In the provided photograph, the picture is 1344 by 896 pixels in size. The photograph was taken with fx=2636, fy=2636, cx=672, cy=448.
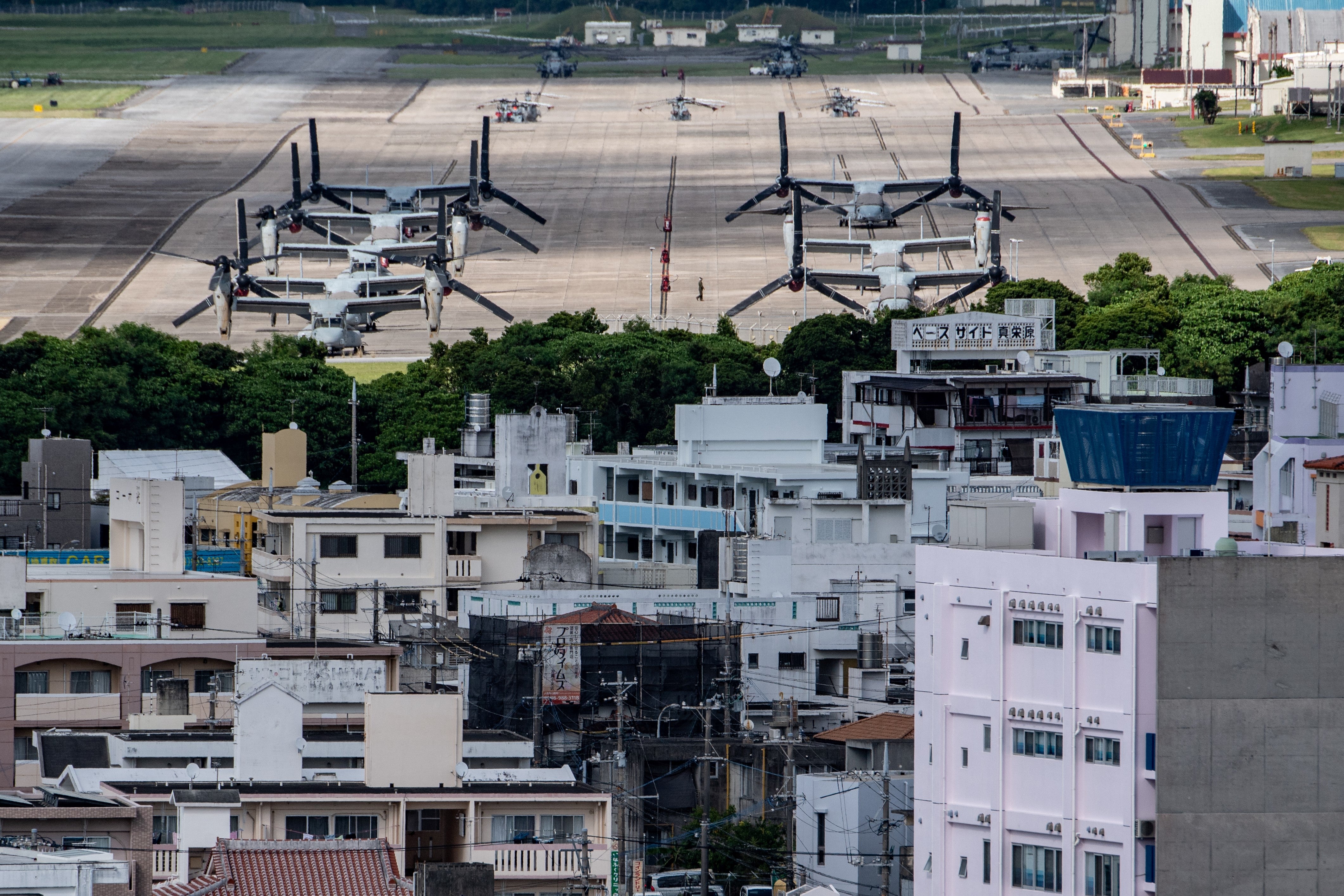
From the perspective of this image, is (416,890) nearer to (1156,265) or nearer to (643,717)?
(643,717)

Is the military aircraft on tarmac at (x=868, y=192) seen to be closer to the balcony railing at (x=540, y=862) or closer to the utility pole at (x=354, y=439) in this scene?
the utility pole at (x=354, y=439)

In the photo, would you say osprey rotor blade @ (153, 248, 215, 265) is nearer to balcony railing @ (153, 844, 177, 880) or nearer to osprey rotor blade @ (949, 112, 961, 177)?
osprey rotor blade @ (949, 112, 961, 177)

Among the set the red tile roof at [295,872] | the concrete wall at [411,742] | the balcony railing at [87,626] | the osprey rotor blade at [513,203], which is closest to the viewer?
the red tile roof at [295,872]

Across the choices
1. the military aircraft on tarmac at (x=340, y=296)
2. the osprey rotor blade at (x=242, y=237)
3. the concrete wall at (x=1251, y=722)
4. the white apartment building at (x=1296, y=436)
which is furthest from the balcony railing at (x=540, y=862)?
the osprey rotor blade at (x=242, y=237)

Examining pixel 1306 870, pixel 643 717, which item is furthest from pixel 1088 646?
pixel 643 717

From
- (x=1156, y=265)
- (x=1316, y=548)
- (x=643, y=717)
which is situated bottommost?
(x=643, y=717)

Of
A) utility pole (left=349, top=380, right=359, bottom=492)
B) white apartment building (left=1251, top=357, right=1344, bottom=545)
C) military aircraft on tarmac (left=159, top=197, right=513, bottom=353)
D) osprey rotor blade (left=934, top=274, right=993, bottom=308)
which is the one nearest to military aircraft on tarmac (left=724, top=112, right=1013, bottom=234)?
osprey rotor blade (left=934, top=274, right=993, bottom=308)
